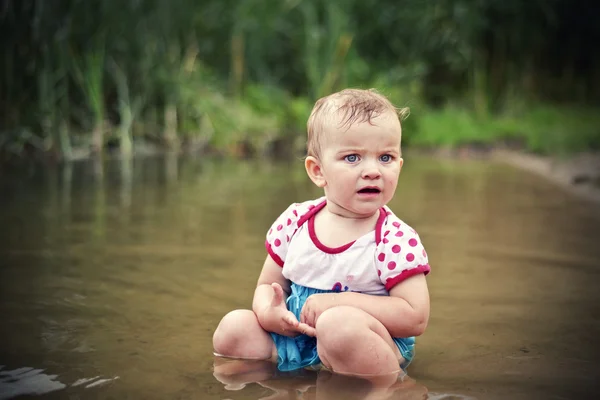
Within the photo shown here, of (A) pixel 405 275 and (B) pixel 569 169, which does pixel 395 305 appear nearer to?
(A) pixel 405 275

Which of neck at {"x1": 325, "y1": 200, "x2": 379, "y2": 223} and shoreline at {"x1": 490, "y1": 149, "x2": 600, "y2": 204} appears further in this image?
shoreline at {"x1": 490, "y1": 149, "x2": 600, "y2": 204}

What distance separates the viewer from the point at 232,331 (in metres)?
2.04

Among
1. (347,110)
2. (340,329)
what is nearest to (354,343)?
(340,329)

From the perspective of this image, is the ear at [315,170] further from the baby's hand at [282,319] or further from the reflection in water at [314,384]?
the reflection in water at [314,384]

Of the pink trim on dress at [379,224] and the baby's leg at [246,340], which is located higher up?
the pink trim on dress at [379,224]

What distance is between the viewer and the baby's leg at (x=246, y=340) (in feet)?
→ 6.68

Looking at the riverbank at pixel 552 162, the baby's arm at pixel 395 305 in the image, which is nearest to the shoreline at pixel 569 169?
the riverbank at pixel 552 162

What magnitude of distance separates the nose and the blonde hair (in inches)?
4.0

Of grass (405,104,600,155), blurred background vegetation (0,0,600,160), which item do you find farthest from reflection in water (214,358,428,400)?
grass (405,104,600,155)

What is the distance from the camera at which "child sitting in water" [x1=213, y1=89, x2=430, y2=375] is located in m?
1.90

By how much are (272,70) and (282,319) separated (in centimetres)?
873

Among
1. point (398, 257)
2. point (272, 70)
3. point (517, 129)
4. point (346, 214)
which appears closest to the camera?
point (398, 257)

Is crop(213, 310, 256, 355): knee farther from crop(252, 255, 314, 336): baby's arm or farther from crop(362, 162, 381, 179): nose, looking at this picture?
crop(362, 162, 381, 179): nose

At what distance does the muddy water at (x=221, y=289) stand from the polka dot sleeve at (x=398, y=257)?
24cm
